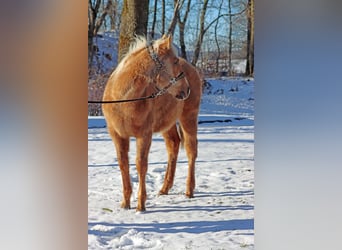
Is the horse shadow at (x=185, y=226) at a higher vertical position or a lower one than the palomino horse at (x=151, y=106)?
lower

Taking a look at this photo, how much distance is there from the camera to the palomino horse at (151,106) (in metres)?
2.45

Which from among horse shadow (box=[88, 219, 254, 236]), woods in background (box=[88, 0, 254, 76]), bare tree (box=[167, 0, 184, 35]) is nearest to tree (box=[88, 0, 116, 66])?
woods in background (box=[88, 0, 254, 76])

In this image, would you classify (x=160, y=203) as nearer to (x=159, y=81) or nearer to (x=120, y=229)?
(x=120, y=229)

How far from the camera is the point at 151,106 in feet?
8.13

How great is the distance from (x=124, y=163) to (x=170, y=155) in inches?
9.9

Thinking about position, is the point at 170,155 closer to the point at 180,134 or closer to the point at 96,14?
the point at 180,134

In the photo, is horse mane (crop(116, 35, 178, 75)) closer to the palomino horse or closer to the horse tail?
the palomino horse

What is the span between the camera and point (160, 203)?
2467 millimetres

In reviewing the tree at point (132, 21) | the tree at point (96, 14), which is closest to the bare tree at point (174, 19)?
the tree at point (132, 21)

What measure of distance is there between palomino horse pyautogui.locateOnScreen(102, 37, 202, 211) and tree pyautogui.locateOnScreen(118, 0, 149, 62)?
4cm

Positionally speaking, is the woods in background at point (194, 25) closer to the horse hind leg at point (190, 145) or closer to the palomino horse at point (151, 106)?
the palomino horse at point (151, 106)

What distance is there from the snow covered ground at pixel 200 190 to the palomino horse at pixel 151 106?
34 mm
